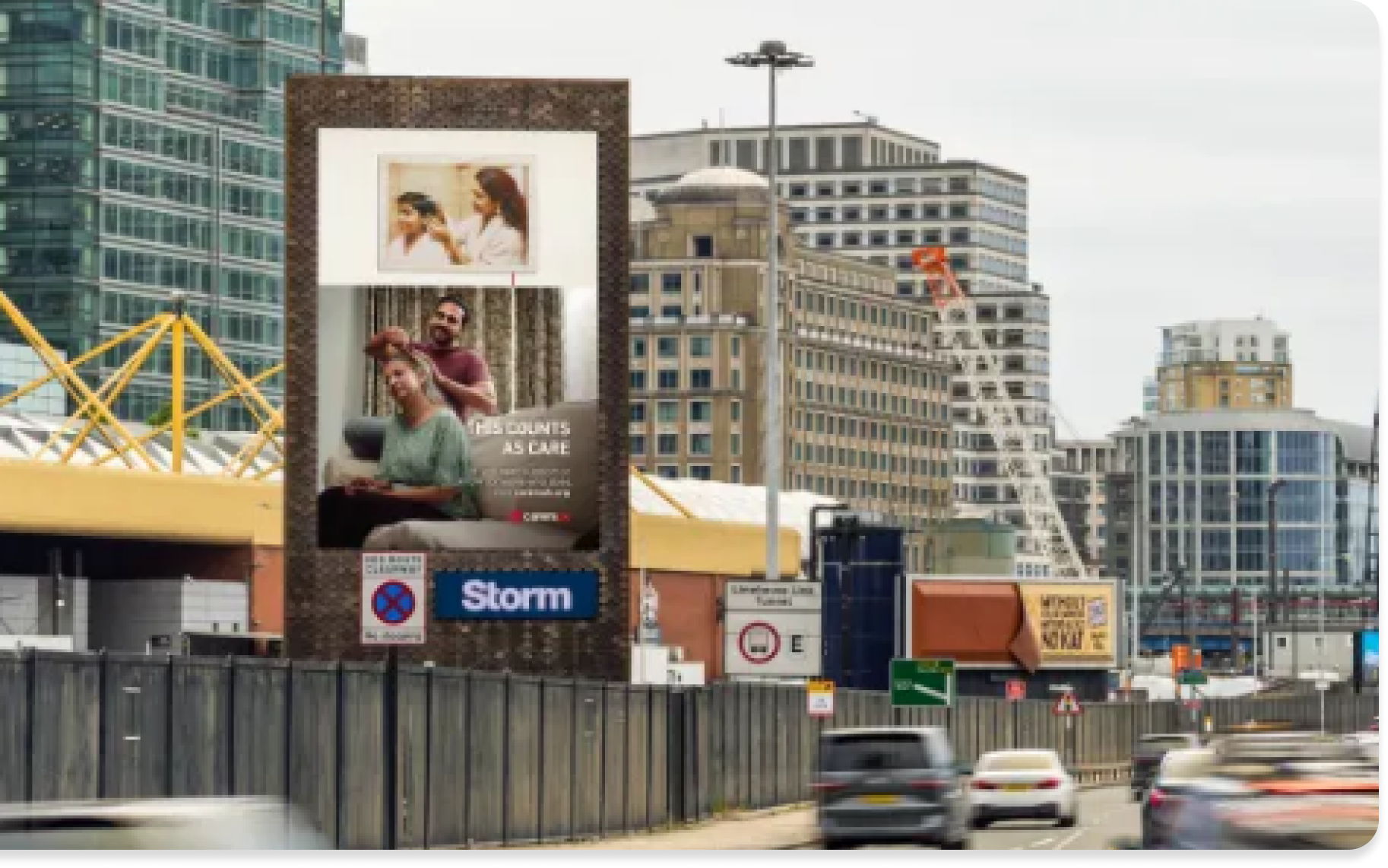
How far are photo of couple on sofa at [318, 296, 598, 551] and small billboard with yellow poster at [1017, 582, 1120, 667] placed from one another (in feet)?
234

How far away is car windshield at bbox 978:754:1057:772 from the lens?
59.5m

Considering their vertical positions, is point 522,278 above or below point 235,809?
above

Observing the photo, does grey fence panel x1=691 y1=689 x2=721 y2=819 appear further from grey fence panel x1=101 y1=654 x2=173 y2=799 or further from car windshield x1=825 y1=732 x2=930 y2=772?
grey fence panel x1=101 y1=654 x2=173 y2=799

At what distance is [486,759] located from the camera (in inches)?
1907

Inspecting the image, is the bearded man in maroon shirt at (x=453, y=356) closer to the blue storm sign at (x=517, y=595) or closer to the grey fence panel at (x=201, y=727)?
the blue storm sign at (x=517, y=595)

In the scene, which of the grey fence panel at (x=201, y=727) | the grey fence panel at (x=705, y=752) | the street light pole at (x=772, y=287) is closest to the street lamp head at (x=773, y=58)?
the street light pole at (x=772, y=287)

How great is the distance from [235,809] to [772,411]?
5909 centimetres

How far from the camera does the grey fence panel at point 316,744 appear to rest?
138 ft

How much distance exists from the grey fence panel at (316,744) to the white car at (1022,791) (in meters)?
18.7

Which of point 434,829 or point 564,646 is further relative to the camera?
point 564,646

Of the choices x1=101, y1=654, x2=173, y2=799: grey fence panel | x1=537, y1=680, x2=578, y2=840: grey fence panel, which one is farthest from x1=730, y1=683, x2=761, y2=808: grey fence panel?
x1=101, y1=654, x2=173, y2=799: grey fence panel

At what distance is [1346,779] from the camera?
2861 centimetres
